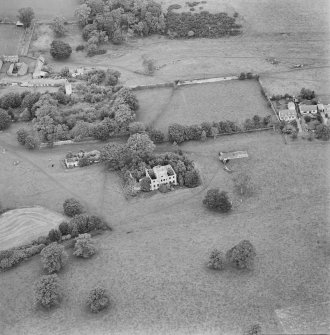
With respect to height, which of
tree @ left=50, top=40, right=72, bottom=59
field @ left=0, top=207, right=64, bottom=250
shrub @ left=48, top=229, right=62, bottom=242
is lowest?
field @ left=0, top=207, right=64, bottom=250

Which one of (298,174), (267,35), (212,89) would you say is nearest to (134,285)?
(298,174)

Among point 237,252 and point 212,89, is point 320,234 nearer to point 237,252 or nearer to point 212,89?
point 237,252

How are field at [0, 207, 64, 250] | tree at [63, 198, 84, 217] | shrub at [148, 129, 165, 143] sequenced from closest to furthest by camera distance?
field at [0, 207, 64, 250], tree at [63, 198, 84, 217], shrub at [148, 129, 165, 143]

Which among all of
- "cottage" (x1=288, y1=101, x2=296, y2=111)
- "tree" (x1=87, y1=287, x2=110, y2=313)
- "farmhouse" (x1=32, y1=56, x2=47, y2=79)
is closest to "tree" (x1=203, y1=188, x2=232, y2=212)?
"tree" (x1=87, y1=287, x2=110, y2=313)

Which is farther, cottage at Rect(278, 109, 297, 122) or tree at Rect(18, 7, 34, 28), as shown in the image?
tree at Rect(18, 7, 34, 28)

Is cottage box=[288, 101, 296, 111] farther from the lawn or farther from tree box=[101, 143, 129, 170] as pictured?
tree box=[101, 143, 129, 170]

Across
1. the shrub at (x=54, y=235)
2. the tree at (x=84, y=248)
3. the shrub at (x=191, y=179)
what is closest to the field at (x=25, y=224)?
the shrub at (x=54, y=235)

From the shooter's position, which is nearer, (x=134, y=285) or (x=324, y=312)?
(x=324, y=312)
